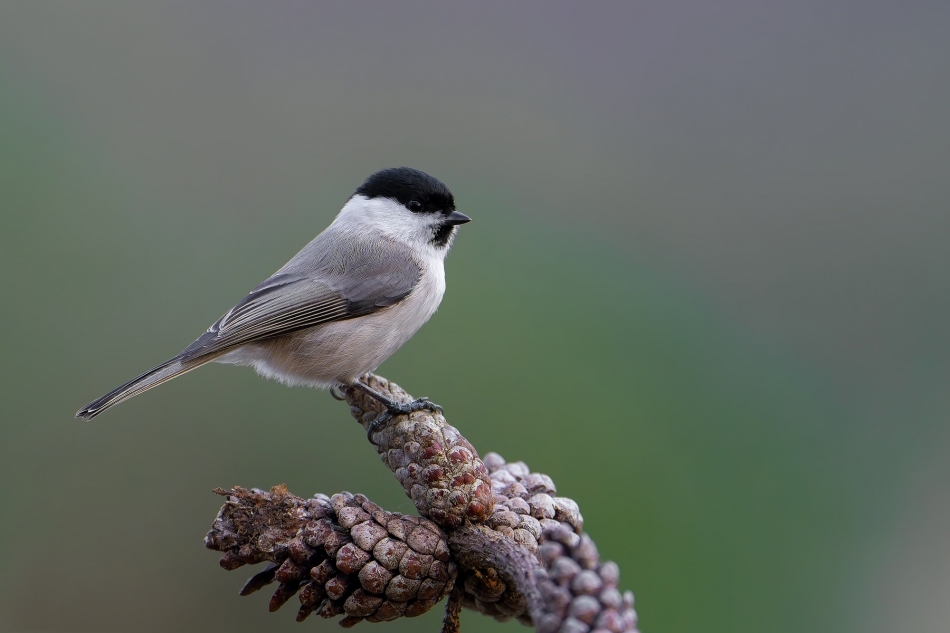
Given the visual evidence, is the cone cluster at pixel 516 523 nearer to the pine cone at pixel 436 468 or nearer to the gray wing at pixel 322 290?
the pine cone at pixel 436 468

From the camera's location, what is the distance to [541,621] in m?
0.46

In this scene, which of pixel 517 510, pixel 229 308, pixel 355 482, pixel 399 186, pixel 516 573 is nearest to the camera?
pixel 516 573

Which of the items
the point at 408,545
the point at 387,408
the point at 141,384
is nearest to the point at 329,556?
the point at 408,545

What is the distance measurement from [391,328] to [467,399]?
25 centimetres

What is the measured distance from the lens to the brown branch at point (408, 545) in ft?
1.97

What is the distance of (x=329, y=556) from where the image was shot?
→ 61 centimetres

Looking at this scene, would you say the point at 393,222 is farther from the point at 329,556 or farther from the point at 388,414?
the point at 329,556

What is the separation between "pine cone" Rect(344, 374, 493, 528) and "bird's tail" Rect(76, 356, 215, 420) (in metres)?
0.59

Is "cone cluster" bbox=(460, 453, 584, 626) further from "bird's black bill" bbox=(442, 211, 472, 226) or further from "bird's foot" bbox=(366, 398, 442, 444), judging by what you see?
"bird's black bill" bbox=(442, 211, 472, 226)

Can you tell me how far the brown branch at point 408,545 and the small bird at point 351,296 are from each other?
2.35 feet

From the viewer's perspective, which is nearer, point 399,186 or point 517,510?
point 517,510

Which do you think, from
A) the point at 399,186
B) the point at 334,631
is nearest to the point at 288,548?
the point at 334,631

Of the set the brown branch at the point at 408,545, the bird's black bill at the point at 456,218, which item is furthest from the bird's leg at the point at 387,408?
the bird's black bill at the point at 456,218

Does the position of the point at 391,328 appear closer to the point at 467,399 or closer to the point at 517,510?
the point at 467,399
